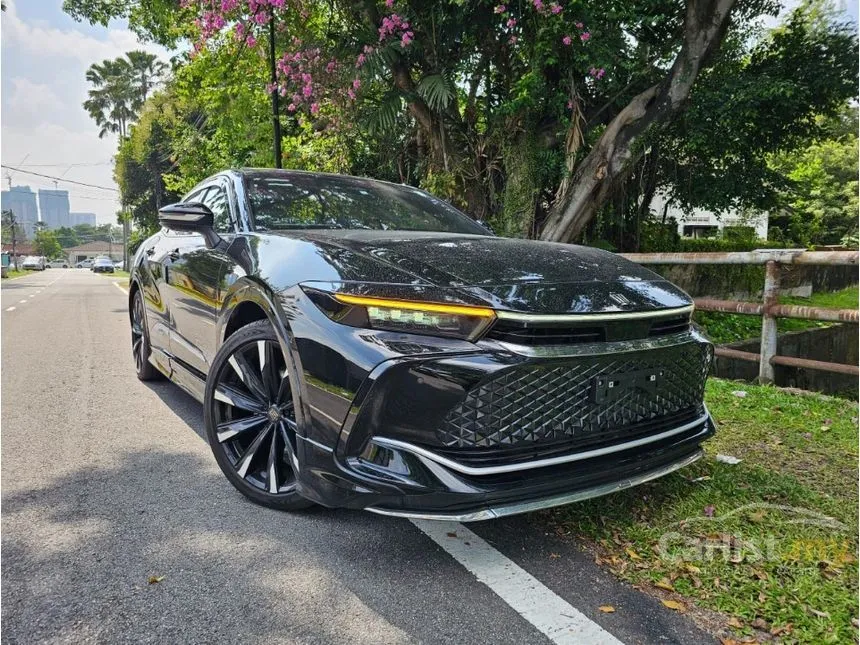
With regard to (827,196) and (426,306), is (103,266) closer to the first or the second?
(827,196)

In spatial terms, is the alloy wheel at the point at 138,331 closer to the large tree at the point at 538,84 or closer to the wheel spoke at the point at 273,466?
the wheel spoke at the point at 273,466

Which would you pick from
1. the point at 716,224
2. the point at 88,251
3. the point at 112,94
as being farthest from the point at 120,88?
the point at 88,251

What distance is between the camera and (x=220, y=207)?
3506 mm

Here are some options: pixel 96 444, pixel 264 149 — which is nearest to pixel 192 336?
pixel 96 444

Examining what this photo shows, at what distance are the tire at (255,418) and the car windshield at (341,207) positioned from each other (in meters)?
0.73

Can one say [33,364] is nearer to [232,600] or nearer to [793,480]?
[232,600]

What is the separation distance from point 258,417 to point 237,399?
0.50ft

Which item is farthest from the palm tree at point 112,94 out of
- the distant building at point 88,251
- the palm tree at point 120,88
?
the distant building at point 88,251

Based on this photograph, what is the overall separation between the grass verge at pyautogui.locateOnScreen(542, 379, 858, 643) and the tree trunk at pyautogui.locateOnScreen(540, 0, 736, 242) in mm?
5073

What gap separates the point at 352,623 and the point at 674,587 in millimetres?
1079

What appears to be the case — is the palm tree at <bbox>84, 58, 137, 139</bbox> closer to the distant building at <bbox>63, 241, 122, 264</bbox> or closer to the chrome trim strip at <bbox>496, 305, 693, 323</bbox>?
the chrome trim strip at <bbox>496, 305, 693, 323</bbox>

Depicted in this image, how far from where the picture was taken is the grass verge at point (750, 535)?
1.90 meters

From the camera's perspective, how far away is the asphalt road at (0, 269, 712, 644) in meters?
1.83

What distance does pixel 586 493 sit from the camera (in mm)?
2104
